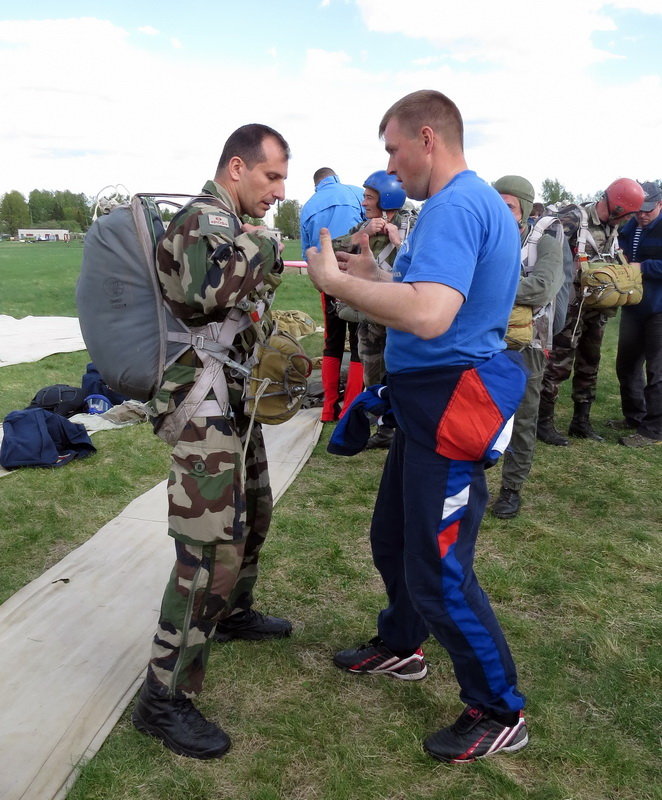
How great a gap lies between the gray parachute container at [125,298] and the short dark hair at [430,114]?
3.11 feet

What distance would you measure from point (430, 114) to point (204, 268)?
0.91 metres

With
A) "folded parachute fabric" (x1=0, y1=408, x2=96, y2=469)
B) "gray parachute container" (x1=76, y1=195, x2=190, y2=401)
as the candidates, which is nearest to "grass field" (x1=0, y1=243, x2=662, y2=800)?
"folded parachute fabric" (x1=0, y1=408, x2=96, y2=469)

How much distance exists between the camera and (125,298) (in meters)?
2.29

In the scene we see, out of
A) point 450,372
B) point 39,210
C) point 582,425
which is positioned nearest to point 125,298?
point 450,372

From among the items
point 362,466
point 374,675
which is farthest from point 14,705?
point 362,466

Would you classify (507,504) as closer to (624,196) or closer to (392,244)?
(392,244)

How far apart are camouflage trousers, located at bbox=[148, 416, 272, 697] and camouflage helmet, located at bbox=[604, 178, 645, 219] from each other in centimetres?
482

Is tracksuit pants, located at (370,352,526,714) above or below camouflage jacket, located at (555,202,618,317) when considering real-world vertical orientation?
below

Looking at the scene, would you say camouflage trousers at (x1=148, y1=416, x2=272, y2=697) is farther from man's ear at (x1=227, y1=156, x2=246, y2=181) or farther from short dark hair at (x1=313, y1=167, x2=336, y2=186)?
short dark hair at (x1=313, y1=167, x2=336, y2=186)

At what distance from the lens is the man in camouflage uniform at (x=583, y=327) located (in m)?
5.89

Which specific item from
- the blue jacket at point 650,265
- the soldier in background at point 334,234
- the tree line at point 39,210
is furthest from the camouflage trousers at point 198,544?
the tree line at point 39,210

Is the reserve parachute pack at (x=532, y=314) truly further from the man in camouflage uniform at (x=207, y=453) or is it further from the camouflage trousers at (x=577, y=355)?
the man in camouflage uniform at (x=207, y=453)

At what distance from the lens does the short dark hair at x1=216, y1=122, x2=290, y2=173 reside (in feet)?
8.44

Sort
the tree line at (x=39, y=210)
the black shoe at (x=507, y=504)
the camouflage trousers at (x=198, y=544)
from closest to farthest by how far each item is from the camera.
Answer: the camouflage trousers at (x=198, y=544), the black shoe at (x=507, y=504), the tree line at (x=39, y=210)
